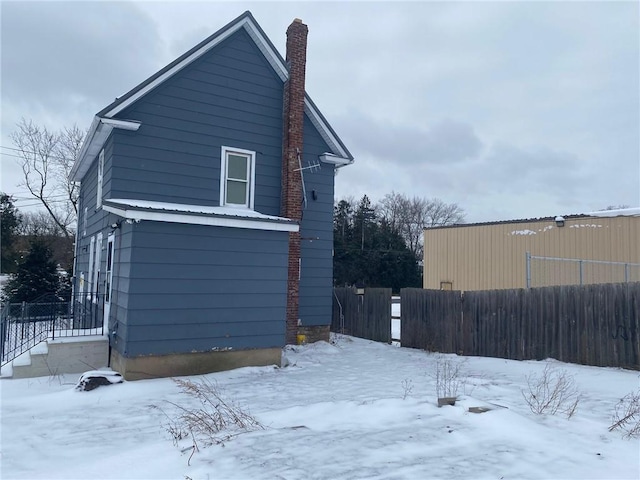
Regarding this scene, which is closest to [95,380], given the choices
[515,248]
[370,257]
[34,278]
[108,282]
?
[108,282]

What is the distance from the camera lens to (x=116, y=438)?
589 centimetres

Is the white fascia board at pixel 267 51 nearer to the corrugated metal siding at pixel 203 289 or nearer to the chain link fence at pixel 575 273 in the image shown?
the corrugated metal siding at pixel 203 289

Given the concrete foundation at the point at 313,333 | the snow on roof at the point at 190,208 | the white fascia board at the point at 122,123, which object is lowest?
the concrete foundation at the point at 313,333

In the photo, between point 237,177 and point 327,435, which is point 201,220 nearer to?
point 237,177

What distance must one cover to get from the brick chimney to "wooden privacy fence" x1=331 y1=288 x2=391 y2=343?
3.52 meters

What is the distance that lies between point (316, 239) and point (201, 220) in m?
5.03

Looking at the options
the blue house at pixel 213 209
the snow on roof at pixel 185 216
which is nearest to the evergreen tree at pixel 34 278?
the blue house at pixel 213 209

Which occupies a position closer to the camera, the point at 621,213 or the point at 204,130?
the point at 204,130

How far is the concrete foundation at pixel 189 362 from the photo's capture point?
905cm

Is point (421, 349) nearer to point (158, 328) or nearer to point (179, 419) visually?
point (158, 328)

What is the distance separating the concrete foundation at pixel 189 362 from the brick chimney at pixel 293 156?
2353 millimetres

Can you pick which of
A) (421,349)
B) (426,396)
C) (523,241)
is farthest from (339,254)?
(426,396)

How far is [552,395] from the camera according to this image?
20.8ft

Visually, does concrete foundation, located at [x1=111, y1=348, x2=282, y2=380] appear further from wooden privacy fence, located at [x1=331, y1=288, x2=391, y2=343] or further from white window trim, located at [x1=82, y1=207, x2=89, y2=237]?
white window trim, located at [x1=82, y1=207, x2=89, y2=237]
